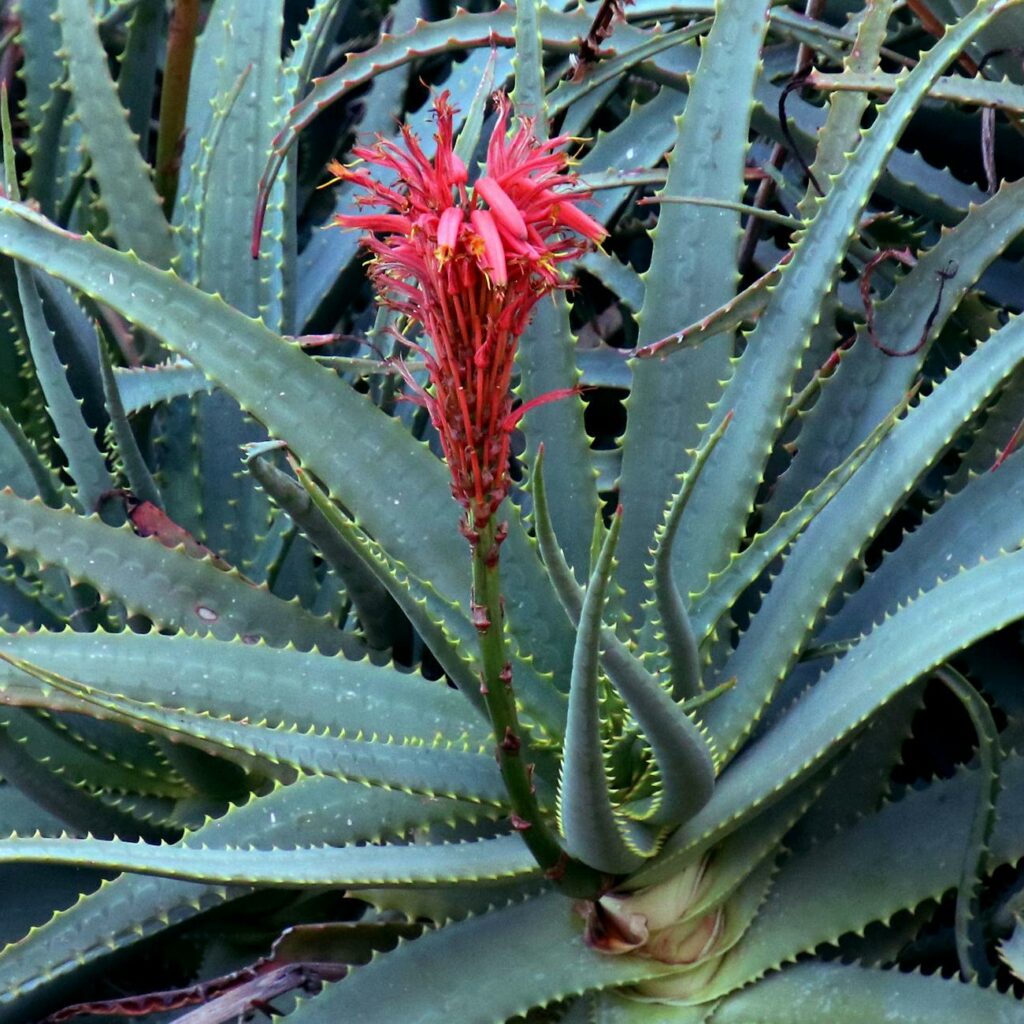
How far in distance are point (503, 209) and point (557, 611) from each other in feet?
1.19

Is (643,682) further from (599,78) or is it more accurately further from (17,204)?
(599,78)

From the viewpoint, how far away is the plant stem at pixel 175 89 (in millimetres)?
1188

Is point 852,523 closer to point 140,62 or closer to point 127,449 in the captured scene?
point 127,449

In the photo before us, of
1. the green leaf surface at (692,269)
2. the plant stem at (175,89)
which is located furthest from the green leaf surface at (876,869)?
the plant stem at (175,89)

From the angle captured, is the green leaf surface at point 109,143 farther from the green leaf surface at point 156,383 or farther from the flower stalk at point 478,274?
the flower stalk at point 478,274

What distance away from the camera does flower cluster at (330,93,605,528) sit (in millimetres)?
481

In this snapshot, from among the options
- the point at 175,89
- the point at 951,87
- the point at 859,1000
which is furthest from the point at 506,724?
the point at 175,89

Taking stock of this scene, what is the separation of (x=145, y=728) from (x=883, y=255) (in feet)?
1.82

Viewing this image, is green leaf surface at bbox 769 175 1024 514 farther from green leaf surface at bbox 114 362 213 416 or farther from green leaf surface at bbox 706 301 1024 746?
green leaf surface at bbox 114 362 213 416

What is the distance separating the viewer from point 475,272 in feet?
1.59

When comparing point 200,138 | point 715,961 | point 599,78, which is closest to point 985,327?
point 599,78

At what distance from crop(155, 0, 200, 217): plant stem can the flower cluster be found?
0.76 meters

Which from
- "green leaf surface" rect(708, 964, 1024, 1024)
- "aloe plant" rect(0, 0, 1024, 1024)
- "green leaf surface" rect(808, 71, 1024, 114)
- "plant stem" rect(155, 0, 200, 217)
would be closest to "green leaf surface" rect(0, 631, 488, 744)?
"aloe plant" rect(0, 0, 1024, 1024)

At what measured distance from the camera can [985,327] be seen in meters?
0.94
